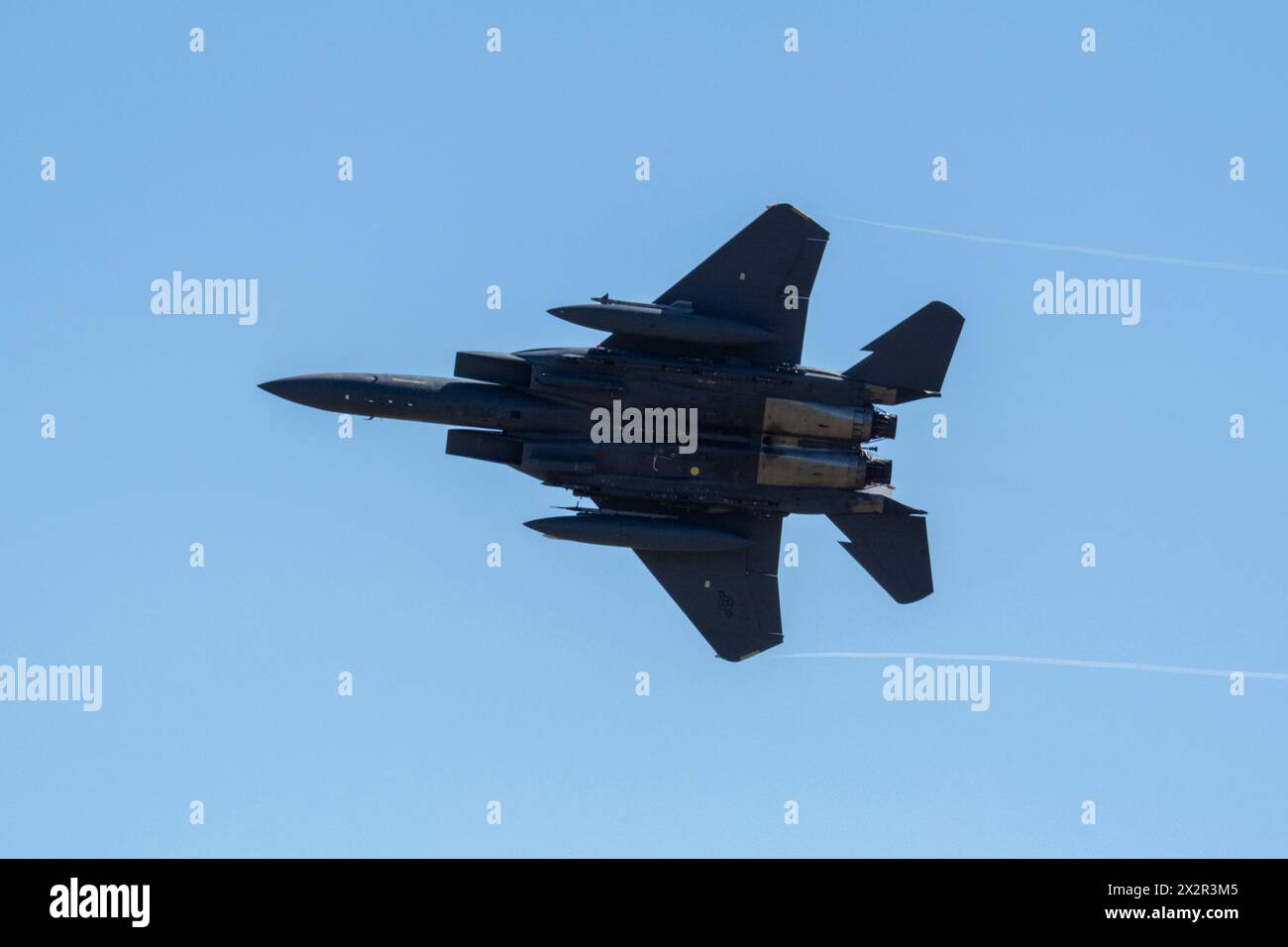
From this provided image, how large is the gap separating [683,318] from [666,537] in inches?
161

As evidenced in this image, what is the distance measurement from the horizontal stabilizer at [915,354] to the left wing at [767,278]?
4.52ft

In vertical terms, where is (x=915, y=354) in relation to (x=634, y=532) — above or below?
above

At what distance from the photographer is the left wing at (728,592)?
37188 millimetres

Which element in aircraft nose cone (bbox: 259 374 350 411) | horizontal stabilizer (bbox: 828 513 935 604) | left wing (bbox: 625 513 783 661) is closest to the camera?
aircraft nose cone (bbox: 259 374 350 411)

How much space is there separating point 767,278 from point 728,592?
6.02 meters

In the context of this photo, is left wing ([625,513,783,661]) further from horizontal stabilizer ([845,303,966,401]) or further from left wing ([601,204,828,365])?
left wing ([601,204,828,365])

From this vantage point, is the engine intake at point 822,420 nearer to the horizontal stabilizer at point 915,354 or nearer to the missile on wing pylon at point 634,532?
the horizontal stabilizer at point 915,354

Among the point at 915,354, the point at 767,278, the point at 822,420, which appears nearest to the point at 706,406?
the point at 822,420

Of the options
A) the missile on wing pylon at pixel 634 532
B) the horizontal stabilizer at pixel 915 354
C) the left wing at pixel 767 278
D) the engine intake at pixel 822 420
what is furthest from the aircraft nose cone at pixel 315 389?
the horizontal stabilizer at pixel 915 354

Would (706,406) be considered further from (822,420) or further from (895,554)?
(895,554)

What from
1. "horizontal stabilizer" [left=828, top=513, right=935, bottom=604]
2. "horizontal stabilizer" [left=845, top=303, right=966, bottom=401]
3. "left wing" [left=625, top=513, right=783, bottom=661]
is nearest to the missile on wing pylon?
"left wing" [left=625, top=513, right=783, bottom=661]

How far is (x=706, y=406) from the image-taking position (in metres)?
35.5

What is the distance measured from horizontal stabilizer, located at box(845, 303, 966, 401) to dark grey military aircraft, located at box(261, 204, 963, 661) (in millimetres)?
25

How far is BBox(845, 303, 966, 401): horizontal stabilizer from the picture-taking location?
116 ft
